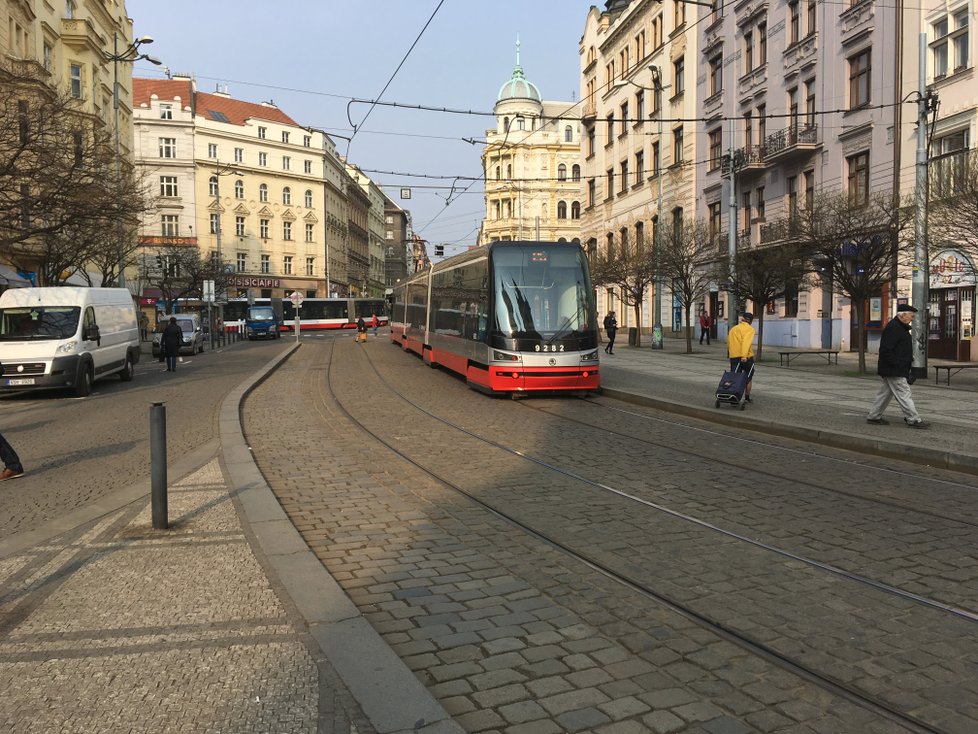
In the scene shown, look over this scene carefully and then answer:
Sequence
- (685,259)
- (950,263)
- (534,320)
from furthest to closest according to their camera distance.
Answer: (685,259), (950,263), (534,320)

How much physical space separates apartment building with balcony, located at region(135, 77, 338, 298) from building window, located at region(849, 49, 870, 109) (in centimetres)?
5356

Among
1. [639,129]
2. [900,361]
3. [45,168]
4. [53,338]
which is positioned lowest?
[900,361]

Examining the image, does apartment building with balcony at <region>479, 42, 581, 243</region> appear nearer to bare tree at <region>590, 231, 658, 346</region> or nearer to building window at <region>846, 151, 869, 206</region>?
bare tree at <region>590, 231, 658, 346</region>

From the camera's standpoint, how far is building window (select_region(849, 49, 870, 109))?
29.0 metres

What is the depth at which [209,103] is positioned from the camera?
8069 centimetres

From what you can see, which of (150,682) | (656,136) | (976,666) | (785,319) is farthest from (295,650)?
(656,136)

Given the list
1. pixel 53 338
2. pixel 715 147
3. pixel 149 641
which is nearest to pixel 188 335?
pixel 53 338

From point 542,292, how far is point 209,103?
244ft

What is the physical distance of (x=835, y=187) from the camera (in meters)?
30.5

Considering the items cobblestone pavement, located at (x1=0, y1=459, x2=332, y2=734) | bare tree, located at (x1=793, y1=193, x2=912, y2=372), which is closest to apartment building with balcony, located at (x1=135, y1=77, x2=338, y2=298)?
bare tree, located at (x1=793, y1=193, x2=912, y2=372)

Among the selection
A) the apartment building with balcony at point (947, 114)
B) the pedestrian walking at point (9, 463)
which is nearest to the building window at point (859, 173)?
the apartment building with balcony at point (947, 114)

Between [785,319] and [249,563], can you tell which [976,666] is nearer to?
[249,563]

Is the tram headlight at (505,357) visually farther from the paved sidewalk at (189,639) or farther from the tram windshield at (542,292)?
the paved sidewalk at (189,639)

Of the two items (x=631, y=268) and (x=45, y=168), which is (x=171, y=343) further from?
(x=631, y=268)
